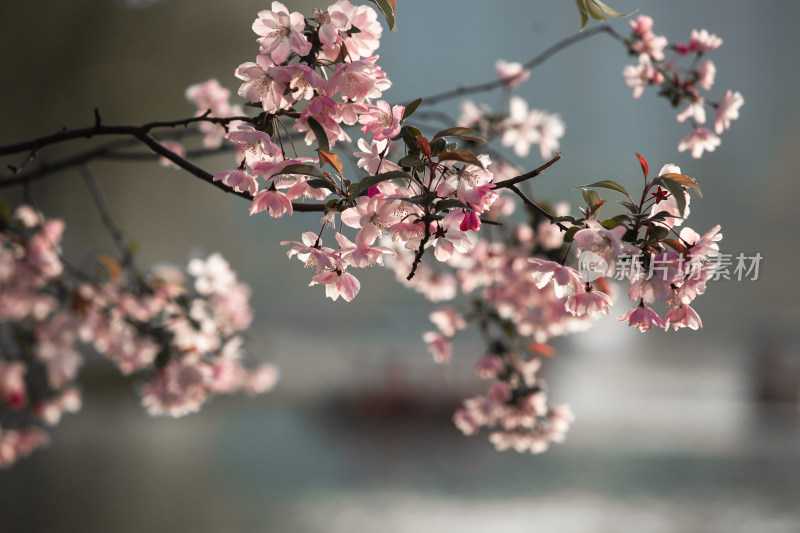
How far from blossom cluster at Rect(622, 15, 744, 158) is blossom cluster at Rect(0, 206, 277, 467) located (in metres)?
0.78

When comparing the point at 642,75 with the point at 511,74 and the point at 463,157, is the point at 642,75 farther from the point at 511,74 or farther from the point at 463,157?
the point at 463,157

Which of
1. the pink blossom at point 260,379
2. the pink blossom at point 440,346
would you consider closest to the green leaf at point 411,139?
the pink blossom at point 440,346

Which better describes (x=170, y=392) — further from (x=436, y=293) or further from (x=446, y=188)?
(x=446, y=188)

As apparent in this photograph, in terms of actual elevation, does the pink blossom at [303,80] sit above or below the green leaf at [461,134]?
above

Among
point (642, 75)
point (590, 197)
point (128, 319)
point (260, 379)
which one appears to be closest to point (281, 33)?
point (590, 197)

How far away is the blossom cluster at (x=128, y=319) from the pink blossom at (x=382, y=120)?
63 cm

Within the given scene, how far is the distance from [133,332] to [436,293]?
22.5 inches

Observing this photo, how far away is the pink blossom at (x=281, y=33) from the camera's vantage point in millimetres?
536

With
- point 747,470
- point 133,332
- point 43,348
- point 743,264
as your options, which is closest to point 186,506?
point 43,348

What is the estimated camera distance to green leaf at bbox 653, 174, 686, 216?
0.47 m

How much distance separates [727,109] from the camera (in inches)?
34.1

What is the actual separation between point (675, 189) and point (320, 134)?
0.92 ft

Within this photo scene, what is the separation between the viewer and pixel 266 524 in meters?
2.53

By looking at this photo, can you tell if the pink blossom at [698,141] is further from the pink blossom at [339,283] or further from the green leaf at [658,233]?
the pink blossom at [339,283]
